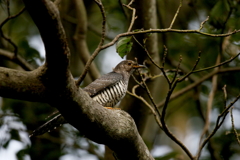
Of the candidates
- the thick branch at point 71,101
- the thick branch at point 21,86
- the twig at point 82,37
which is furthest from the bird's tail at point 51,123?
the twig at point 82,37

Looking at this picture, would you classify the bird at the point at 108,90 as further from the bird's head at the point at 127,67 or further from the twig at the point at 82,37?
the twig at the point at 82,37

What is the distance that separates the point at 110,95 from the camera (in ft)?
16.0

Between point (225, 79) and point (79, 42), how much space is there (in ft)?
9.52

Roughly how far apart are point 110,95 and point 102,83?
0.66 ft

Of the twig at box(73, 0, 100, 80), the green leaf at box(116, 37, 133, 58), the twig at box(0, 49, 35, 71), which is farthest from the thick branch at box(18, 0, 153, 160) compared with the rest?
the twig at box(73, 0, 100, 80)

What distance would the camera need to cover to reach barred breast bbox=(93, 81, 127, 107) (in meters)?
4.83

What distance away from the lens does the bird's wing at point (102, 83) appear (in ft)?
15.6

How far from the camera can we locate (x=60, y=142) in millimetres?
6605

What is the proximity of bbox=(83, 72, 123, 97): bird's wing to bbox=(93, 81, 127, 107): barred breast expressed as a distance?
0.22 feet

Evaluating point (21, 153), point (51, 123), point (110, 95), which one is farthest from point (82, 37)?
point (51, 123)

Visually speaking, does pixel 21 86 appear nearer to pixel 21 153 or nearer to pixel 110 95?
pixel 110 95

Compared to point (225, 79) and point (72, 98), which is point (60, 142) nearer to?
point (225, 79)

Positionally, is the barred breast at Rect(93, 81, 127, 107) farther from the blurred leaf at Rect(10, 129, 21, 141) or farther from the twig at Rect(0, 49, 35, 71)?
the blurred leaf at Rect(10, 129, 21, 141)

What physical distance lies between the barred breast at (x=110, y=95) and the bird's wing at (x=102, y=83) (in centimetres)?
7
